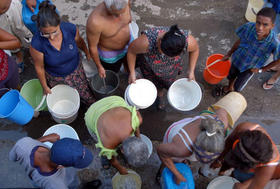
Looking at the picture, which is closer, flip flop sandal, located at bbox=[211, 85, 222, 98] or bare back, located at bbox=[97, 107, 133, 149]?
bare back, located at bbox=[97, 107, 133, 149]

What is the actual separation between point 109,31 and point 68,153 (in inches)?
56.1

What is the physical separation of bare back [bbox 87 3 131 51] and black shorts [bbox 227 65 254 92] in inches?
64.0

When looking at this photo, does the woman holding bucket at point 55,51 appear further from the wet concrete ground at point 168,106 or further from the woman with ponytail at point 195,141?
the woman with ponytail at point 195,141

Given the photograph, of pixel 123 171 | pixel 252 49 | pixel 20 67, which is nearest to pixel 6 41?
pixel 20 67

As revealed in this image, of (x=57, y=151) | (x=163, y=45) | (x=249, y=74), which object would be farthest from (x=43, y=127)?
(x=249, y=74)

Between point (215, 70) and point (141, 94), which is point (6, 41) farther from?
point (215, 70)

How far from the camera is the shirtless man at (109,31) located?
90.0 inches

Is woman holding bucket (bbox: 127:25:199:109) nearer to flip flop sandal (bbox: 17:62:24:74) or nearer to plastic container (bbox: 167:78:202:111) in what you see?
plastic container (bbox: 167:78:202:111)

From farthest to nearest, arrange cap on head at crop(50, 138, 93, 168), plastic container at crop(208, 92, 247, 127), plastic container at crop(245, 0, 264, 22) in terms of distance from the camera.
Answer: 1. plastic container at crop(245, 0, 264, 22)
2. plastic container at crop(208, 92, 247, 127)
3. cap on head at crop(50, 138, 93, 168)

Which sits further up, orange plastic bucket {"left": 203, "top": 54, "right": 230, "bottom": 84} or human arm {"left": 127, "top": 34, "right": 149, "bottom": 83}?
human arm {"left": 127, "top": 34, "right": 149, "bottom": 83}

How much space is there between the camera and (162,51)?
2.28m

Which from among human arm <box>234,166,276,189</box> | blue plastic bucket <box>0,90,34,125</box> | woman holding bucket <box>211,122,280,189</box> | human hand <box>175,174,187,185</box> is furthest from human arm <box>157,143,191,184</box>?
blue plastic bucket <box>0,90,34,125</box>

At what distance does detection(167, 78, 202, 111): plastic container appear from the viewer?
2.94m

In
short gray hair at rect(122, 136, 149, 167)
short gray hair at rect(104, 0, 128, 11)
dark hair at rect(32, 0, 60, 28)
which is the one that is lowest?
short gray hair at rect(122, 136, 149, 167)
